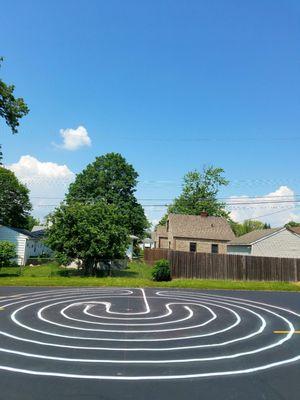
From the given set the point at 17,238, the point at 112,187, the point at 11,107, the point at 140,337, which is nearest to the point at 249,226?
the point at 112,187

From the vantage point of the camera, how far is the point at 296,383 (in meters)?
7.76

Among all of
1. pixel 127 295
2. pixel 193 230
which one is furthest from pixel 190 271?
pixel 193 230

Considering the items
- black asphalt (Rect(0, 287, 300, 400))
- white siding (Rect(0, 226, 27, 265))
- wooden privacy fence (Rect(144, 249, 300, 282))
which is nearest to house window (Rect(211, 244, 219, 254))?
wooden privacy fence (Rect(144, 249, 300, 282))

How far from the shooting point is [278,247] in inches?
1604

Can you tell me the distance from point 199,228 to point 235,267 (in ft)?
56.4

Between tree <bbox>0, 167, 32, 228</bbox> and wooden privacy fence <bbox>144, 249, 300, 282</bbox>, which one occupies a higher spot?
tree <bbox>0, 167, 32, 228</bbox>

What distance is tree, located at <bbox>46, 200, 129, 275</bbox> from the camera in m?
31.0

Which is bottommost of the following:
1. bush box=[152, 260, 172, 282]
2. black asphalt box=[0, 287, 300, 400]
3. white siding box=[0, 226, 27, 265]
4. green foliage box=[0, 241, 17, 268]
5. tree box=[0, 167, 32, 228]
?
black asphalt box=[0, 287, 300, 400]

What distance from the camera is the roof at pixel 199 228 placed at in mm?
48000

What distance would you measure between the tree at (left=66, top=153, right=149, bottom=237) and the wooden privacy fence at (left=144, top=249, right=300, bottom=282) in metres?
25.9

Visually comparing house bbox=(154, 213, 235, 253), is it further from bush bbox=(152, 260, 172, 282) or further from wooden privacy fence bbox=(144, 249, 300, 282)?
bush bbox=(152, 260, 172, 282)

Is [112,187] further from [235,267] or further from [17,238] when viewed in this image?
[235,267]

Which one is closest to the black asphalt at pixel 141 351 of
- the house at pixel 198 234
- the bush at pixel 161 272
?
the bush at pixel 161 272

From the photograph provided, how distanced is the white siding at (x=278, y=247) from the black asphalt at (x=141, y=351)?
21669 mm
